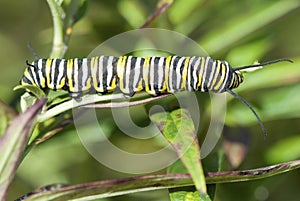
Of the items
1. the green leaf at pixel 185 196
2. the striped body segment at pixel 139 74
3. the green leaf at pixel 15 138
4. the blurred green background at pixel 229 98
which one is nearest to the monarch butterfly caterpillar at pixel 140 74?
the striped body segment at pixel 139 74

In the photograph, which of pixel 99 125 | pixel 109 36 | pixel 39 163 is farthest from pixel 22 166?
pixel 109 36

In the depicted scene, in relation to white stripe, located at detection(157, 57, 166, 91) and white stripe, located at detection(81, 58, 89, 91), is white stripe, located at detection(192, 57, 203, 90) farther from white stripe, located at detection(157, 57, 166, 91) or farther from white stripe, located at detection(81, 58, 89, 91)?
white stripe, located at detection(81, 58, 89, 91)

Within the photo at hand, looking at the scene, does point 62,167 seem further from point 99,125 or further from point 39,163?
A: point 99,125

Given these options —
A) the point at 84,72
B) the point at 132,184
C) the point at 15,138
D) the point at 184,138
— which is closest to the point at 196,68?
the point at 84,72

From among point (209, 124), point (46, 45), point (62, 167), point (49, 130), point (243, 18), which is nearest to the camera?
point (49, 130)

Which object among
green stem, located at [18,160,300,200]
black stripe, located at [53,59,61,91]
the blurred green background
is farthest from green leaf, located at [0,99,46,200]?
the blurred green background

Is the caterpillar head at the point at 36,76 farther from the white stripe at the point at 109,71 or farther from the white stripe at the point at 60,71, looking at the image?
the white stripe at the point at 109,71
